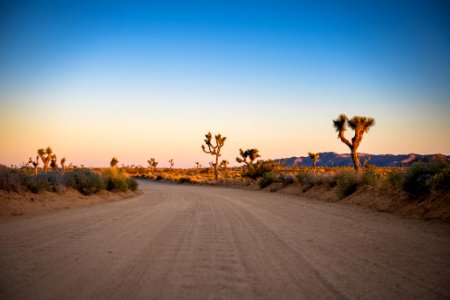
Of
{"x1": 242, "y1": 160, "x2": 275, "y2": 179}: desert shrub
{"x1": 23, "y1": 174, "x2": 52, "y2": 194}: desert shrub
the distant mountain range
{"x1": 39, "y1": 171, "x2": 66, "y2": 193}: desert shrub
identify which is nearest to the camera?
{"x1": 23, "y1": 174, "x2": 52, "y2": 194}: desert shrub

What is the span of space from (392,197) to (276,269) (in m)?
10.8

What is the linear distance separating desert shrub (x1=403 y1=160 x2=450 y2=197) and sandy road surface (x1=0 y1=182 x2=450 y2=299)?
265cm

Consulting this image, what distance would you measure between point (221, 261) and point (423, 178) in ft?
32.5

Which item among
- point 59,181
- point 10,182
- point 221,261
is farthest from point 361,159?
point 221,261

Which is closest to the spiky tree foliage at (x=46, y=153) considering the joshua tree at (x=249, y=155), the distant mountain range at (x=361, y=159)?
the joshua tree at (x=249, y=155)

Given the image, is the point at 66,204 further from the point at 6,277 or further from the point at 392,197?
the point at 392,197

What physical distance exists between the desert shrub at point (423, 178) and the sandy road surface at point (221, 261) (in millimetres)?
2646

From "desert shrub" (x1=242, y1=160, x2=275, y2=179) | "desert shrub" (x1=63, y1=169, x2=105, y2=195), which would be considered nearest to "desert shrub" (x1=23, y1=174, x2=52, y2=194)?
"desert shrub" (x1=63, y1=169, x2=105, y2=195)

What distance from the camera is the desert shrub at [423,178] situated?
10930mm

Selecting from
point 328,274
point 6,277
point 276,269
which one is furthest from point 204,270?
point 6,277

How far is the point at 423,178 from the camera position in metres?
11.9

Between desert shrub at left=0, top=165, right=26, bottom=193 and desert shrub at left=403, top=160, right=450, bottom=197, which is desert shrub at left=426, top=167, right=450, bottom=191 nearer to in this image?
desert shrub at left=403, top=160, right=450, bottom=197

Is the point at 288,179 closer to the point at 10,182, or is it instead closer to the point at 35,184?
the point at 35,184

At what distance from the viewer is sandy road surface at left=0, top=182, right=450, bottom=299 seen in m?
3.81
